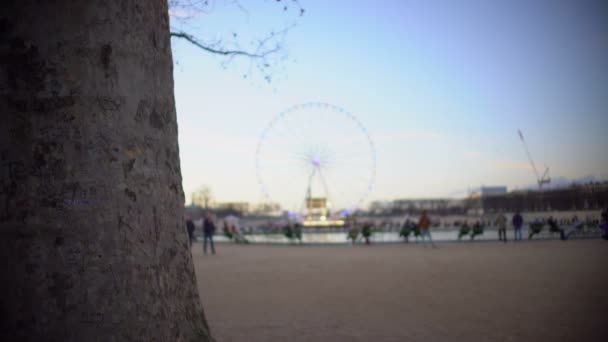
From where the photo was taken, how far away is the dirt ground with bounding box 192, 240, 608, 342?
5773 mm

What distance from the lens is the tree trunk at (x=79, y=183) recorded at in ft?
8.02

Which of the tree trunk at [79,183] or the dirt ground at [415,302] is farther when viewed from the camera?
the dirt ground at [415,302]

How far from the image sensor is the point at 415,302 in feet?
25.7

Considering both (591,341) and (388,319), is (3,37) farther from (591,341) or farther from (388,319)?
(591,341)

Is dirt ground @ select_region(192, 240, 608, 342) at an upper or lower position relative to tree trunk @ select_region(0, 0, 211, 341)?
lower

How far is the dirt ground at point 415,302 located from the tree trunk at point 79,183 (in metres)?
3.46

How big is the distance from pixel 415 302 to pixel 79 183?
259 inches

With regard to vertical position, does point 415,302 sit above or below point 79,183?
below

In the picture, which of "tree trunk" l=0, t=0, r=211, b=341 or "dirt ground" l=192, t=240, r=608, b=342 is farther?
"dirt ground" l=192, t=240, r=608, b=342

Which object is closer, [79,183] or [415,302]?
[79,183]

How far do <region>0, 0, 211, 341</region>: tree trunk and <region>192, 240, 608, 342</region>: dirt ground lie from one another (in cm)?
346

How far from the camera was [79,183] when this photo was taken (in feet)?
8.21

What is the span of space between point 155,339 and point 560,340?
466cm

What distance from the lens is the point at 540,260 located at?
1419 cm
